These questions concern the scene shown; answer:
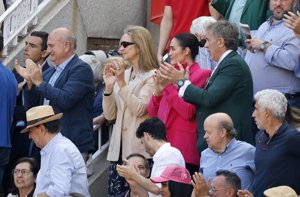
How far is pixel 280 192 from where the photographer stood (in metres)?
9.45

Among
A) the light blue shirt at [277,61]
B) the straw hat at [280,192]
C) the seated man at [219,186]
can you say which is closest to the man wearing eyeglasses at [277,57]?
the light blue shirt at [277,61]

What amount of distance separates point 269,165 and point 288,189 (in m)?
0.82

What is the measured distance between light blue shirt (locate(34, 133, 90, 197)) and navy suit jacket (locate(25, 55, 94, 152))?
0.67 m

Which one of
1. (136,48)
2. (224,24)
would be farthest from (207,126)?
(136,48)

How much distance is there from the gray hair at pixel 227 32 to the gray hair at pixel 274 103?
0.94 metres

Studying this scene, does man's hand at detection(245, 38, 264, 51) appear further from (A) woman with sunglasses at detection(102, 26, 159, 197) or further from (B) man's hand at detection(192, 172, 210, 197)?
(B) man's hand at detection(192, 172, 210, 197)

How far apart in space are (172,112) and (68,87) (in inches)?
48.4

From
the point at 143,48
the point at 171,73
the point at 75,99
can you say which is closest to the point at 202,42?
the point at 143,48

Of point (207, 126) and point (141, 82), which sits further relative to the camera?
point (141, 82)

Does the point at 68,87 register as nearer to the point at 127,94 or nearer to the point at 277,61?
the point at 127,94

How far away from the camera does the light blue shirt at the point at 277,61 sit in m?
11.8

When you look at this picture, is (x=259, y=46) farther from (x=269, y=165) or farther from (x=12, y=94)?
(x=12, y=94)

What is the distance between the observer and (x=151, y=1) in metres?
16.0

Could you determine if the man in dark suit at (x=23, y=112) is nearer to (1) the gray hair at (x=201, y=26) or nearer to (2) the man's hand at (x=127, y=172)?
(1) the gray hair at (x=201, y=26)
